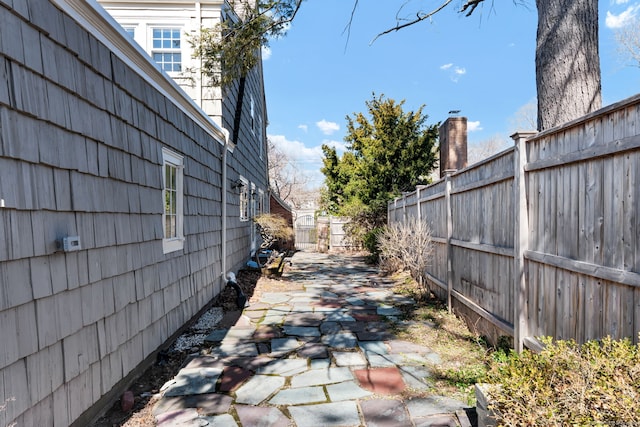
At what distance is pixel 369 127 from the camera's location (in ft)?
50.3

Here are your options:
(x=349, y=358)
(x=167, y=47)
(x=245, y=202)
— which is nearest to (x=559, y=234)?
(x=349, y=358)

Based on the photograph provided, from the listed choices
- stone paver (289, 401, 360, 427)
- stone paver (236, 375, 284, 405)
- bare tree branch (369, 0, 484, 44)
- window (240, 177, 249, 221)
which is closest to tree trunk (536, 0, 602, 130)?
bare tree branch (369, 0, 484, 44)

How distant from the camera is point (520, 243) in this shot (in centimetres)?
307

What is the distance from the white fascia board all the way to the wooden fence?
11.3 feet

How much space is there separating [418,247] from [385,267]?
2.59 m

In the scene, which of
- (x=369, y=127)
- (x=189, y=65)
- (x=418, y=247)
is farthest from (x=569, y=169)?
(x=369, y=127)

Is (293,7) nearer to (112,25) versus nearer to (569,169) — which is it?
(112,25)

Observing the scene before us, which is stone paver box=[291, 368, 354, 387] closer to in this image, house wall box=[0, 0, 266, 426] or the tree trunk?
house wall box=[0, 0, 266, 426]

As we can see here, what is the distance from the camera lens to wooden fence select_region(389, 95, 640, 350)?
1959 millimetres

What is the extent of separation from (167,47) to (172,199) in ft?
12.3

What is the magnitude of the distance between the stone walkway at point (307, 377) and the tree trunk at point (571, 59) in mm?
3073

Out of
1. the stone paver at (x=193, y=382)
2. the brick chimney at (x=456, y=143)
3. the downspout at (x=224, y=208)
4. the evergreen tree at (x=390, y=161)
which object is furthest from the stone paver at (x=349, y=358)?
the evergreen tree at (x=390, y=161)

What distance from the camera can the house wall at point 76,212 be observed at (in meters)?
1.87

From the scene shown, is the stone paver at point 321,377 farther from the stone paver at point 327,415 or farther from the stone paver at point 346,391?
the stone paver at point 327,415
